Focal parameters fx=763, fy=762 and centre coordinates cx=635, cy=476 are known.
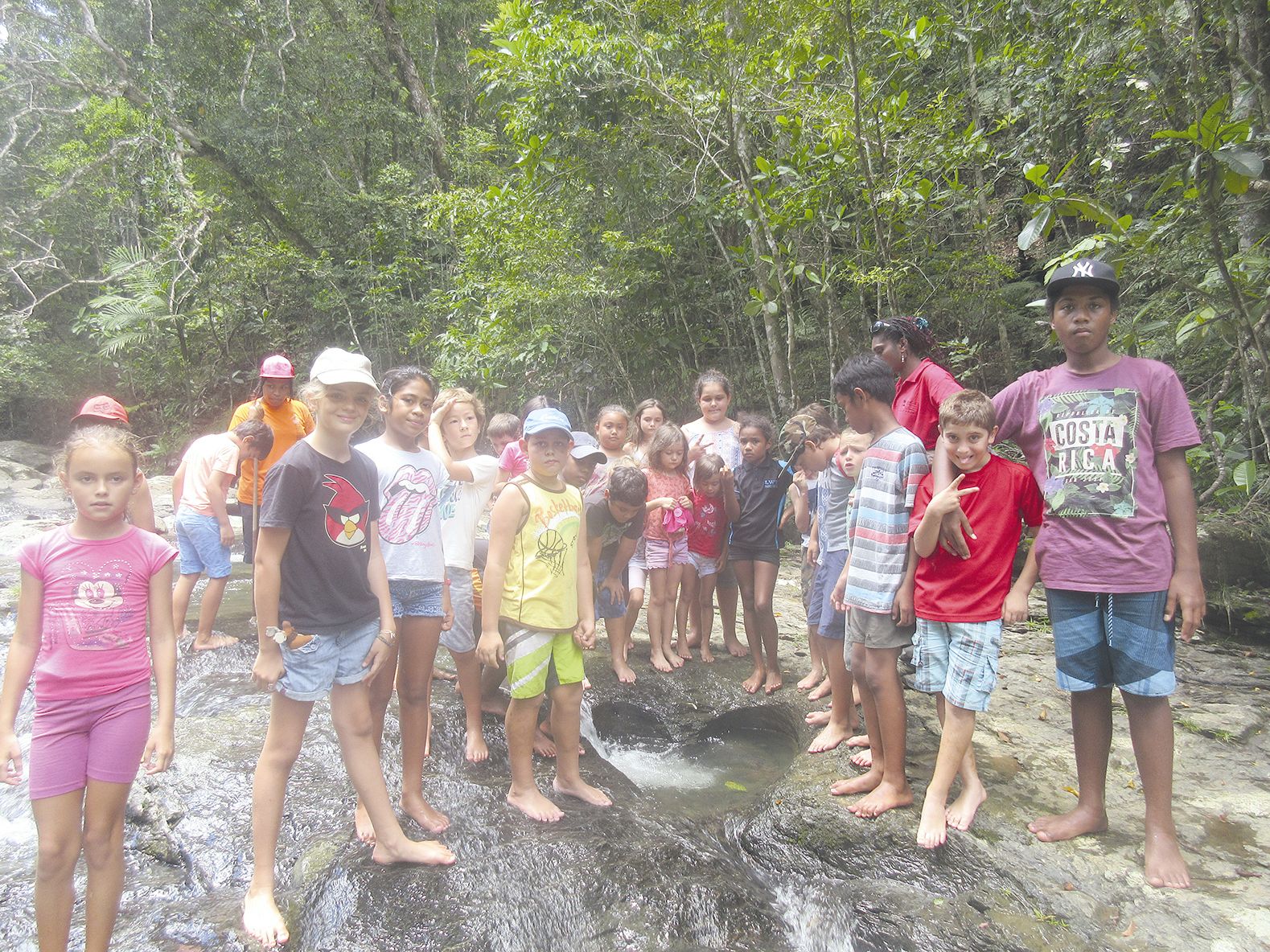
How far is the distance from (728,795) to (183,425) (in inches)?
644

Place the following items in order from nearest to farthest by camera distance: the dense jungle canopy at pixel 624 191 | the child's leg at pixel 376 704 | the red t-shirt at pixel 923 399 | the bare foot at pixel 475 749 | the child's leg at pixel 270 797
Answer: the child's leg at pixel 270 797 → the child's leg at pixel 376 704 → the red t-shirt at pixel 923 399 → the bare foot at pixel 475 749 → the dense jungle canopy at pixel 624 191

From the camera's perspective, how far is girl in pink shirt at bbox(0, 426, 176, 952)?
2.29 metres

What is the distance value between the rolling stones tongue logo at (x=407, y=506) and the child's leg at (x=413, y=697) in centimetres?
36

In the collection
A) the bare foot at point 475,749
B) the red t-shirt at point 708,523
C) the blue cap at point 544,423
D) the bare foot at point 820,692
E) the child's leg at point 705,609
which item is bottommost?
the bare foot at point 475,749

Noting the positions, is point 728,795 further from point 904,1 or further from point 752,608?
point 904,1

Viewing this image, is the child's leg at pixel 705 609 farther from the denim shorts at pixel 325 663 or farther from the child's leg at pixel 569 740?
the denim shorts at pixel 325 663

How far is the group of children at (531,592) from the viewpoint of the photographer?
241 cm

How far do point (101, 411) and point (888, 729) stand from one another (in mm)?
3566

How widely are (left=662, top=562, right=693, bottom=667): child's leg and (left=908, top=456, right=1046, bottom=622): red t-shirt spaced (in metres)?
2.26

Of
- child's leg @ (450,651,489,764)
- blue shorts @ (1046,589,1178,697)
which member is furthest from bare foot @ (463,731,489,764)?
blue shorts @ (1046,589,1178,697)

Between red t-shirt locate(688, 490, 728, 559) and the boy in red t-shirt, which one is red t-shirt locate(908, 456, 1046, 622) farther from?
red t-shirt locate(688, 490, 728, 559)

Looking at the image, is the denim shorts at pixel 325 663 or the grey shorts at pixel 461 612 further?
the grey shorts at pixel 461 612

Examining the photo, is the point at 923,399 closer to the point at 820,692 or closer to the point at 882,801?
the point at 882,801

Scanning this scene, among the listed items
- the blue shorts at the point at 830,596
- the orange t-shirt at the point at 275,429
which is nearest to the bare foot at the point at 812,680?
the blue shorts at the point at 830,596
